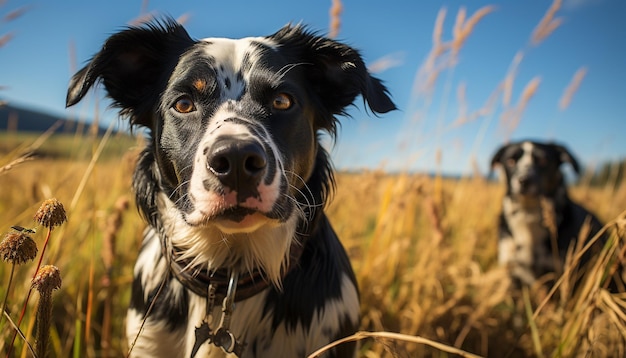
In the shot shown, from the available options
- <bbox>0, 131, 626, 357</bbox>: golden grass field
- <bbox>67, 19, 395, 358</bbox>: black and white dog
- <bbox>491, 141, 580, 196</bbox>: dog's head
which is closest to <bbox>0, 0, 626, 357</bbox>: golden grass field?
<bbox>0, 131, 626, 357</bbox>: golden grass field

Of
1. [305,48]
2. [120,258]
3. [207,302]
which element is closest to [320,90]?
[305,48]

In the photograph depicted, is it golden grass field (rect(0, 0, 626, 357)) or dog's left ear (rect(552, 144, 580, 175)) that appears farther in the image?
dog's left ear (rect(552, 144, 580, 175))

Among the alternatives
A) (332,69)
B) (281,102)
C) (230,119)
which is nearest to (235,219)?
(230,119)

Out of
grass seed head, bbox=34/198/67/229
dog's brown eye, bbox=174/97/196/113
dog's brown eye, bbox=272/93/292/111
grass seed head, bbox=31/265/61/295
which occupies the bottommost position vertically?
grass seed head, bbox=31/265/61/295

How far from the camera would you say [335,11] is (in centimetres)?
283

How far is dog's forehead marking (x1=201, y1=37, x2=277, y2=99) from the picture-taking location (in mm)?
1746

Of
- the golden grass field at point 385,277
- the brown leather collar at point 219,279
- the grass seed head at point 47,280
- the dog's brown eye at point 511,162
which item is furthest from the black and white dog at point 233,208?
the dog's brown eye at point 511,162

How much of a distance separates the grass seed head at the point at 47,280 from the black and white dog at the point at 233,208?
53 cm

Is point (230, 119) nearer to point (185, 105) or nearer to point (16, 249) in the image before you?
point (185, 105)

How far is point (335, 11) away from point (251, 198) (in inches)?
71.7

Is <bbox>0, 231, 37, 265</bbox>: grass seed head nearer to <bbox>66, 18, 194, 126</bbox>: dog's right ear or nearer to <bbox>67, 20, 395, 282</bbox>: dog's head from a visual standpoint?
<bbox>67, 20, 395, 282</bbox>: dog's head

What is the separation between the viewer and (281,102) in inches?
70.7

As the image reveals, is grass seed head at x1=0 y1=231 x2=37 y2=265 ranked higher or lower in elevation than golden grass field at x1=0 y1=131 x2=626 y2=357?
higher

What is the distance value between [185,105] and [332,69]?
724mm
